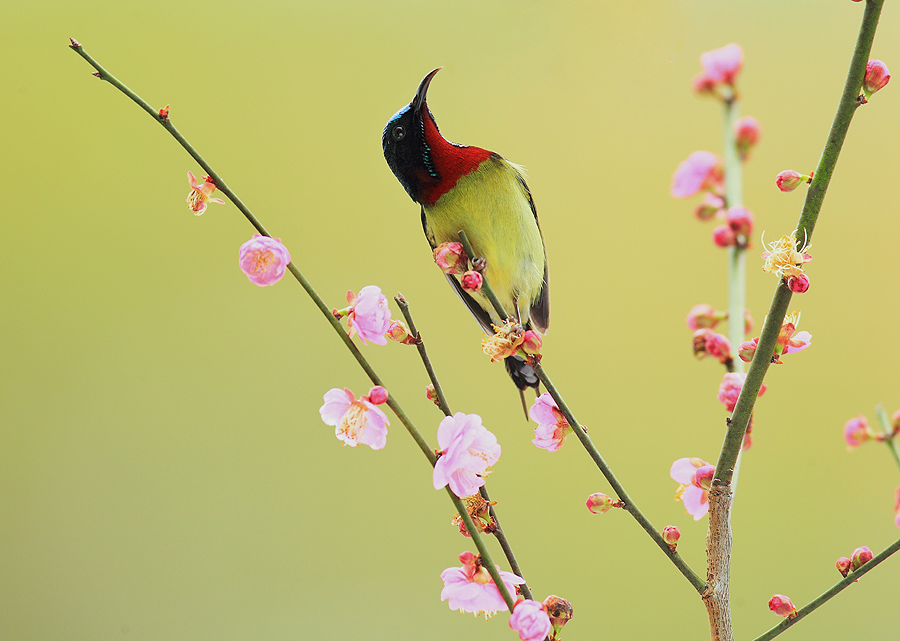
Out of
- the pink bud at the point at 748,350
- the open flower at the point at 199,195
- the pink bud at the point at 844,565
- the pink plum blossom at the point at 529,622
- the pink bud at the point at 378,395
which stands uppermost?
the open flower at the point at 199,195

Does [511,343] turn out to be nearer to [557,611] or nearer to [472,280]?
[472,280]

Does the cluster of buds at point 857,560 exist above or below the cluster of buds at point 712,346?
below

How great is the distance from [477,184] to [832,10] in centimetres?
92

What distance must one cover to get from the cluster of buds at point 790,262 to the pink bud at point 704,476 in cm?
18

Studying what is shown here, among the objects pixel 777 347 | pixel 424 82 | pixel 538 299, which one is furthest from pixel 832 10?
pixel 777 347

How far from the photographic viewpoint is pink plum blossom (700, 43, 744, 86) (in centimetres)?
67

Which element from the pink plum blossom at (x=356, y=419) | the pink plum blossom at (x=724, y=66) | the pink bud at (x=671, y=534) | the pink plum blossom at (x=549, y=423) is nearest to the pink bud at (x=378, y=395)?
the pink plum blossom at (x=356, y=419)

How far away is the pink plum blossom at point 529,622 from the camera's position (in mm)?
448

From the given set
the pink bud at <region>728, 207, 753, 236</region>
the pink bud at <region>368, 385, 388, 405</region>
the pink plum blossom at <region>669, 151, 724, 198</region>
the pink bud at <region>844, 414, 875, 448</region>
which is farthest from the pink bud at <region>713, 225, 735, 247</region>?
the pink bud at <region>368, 385, 388, 405</region>

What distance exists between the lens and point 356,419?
1.74 feet

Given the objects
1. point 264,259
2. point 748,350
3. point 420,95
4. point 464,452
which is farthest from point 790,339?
point 420,95

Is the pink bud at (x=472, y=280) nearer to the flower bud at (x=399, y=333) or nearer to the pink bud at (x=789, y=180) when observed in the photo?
the flower bud at (x=399, y=333)

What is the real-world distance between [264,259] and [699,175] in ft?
1.51

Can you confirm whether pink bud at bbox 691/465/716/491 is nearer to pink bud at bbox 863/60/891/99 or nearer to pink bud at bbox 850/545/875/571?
pink bud at bbox 850/545/875/571
